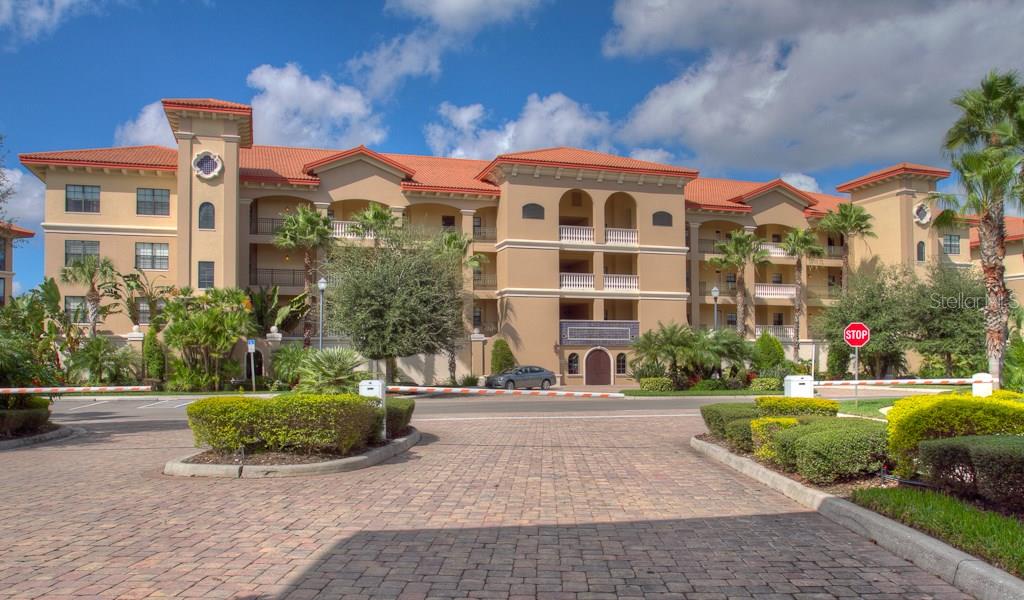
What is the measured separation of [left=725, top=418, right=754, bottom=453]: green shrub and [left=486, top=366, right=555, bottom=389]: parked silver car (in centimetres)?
2274

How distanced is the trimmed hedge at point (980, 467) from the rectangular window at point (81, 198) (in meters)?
38.6

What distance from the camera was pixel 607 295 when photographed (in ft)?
134

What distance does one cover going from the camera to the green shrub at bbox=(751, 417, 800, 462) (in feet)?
33.3

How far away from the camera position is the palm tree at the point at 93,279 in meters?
34.0

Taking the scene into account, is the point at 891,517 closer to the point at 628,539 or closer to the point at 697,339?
the point at 628,539

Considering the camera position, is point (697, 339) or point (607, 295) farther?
point (607, 295)

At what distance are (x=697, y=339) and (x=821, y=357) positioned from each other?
17.8 m

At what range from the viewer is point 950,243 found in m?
48.2

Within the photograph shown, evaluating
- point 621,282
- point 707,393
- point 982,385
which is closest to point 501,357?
point 621,282

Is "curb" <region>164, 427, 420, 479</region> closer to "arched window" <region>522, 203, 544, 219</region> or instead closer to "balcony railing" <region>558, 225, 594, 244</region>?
"arched window" <region>522, 203, 544, 219</region>

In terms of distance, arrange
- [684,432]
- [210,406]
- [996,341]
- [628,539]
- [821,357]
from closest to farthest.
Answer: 1. [628,539]
2. [210,406]
3. [684,432]
4. [996,341]
5. [821,357]

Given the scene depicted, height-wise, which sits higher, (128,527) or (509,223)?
(509,223)

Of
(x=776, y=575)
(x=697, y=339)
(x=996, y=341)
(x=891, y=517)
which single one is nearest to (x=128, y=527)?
(x=776, y=575)

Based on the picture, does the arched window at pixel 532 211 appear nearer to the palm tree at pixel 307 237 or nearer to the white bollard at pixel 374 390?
the palm tree at pixel 307 237
